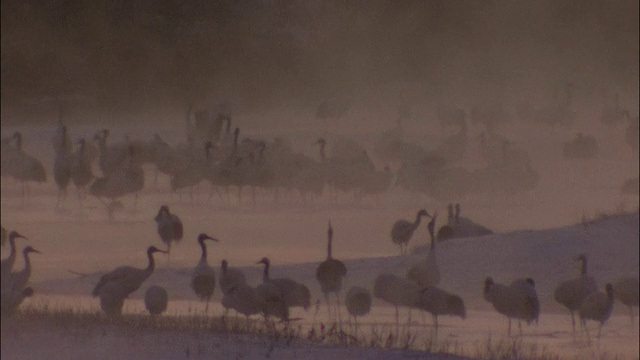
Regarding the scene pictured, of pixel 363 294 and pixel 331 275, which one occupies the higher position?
pixel 331 275

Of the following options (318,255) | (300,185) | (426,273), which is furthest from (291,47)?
(426,273)

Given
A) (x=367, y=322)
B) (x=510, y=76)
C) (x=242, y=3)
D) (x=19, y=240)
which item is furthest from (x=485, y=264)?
(x=510, y=76)

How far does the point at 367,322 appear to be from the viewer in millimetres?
8719

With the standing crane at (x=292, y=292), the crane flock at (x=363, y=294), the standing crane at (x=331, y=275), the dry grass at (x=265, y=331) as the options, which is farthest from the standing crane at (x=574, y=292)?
the standing crane at (x=292, y=292)

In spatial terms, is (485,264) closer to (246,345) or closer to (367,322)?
(367,322)

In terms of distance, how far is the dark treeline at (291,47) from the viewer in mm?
11438

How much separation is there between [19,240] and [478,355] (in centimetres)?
457

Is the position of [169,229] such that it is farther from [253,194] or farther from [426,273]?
[253,194]

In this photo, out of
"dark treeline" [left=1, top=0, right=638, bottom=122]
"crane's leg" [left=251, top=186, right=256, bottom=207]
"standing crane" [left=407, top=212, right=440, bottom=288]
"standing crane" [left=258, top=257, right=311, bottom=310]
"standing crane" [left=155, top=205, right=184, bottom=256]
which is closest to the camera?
"standing crane" [left=258, top=257, right=311, bottom=310]

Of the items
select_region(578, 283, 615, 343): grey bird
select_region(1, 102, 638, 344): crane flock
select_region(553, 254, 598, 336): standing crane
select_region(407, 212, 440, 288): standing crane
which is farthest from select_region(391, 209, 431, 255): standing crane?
select_region(578, 283, 615, 343): grey bird

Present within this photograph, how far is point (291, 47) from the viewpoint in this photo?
15367 millimetres

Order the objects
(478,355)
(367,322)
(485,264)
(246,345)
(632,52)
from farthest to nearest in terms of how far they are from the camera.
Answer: (632,52) → (485,264) → (367,322) → (478,355) → (246,345)

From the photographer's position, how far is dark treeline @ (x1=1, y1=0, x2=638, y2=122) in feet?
37.5

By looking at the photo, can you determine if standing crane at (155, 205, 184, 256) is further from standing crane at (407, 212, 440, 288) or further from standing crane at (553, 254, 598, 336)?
standing crane at (553, 254, 598, 336)
